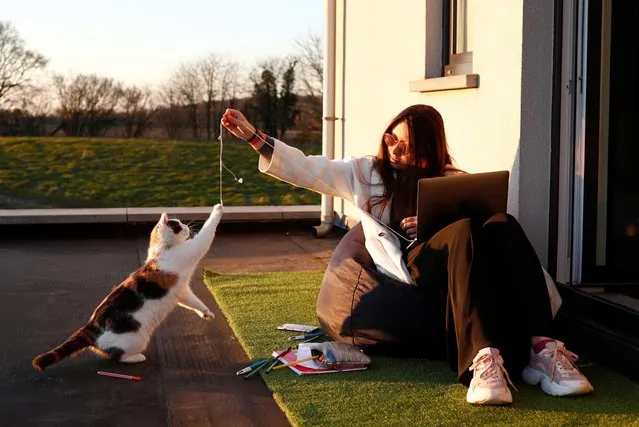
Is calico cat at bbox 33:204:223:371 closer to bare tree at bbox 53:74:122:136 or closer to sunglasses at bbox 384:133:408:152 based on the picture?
sunglasses at bbox 384:133:408:152

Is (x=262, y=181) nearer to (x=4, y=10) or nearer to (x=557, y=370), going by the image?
(x=4, y=10)

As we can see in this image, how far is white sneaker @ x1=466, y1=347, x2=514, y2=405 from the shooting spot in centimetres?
310

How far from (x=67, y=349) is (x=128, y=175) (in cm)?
799

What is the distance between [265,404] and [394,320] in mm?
694

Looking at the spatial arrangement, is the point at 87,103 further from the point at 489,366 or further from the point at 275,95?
the point at 489,366

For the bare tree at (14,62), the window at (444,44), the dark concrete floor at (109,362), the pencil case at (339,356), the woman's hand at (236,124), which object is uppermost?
the bare tree at (14,62)

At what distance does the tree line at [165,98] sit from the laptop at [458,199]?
28.1ft

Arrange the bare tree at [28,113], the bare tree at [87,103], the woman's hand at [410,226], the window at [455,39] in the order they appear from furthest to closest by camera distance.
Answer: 1. the bare tree at [87,103]
2. the bare tree at [28,113]
3. the window at [455,39]
4. the woman's hand at [410,226]

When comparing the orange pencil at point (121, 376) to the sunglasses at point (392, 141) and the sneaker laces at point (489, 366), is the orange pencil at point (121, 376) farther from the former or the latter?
the sunglasses at point (392, 141)

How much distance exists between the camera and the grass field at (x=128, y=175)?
10.7 m

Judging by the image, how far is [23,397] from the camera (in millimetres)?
3369

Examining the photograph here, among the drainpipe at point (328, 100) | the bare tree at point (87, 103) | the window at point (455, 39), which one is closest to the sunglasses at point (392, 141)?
the window at point (455, 39)

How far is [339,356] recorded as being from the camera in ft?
11.8

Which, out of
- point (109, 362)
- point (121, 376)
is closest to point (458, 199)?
point (121, 376)
